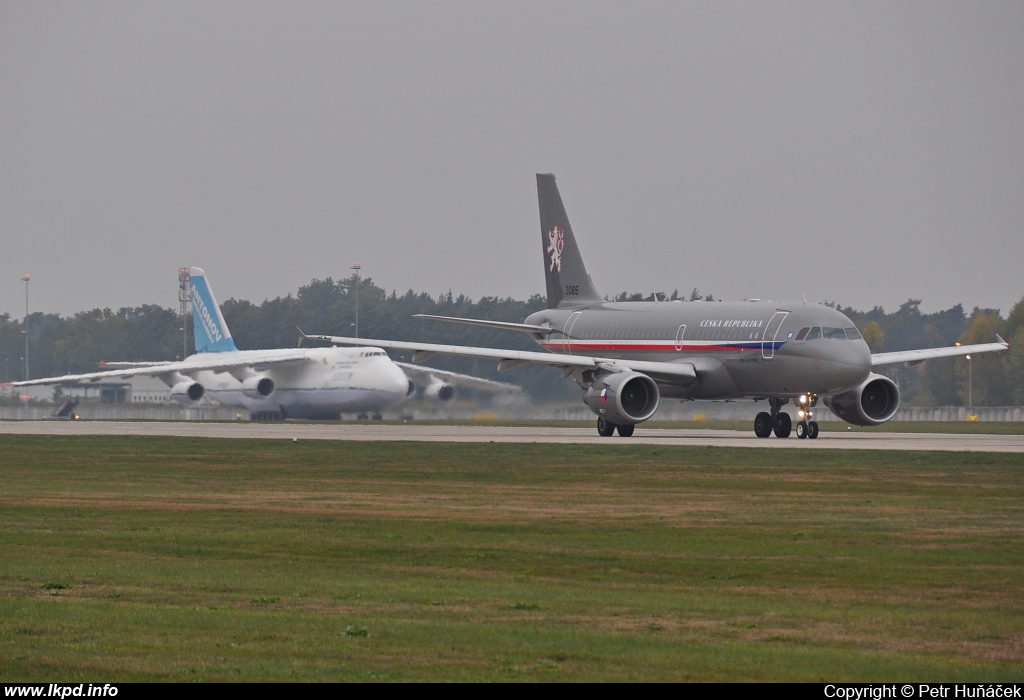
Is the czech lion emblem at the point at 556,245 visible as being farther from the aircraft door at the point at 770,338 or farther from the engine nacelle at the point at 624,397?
the aircraft door at the point at 770,338

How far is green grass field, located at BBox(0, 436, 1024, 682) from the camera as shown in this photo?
1000 cm

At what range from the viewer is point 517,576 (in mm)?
14375

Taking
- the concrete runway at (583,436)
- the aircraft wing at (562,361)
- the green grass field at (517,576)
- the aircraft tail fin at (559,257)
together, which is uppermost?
the aircraft tail fin at (559,257)

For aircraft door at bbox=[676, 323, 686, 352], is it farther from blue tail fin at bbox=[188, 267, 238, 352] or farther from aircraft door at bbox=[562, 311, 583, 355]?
blue tail fin at bbox=[188, 267, 238, 352]

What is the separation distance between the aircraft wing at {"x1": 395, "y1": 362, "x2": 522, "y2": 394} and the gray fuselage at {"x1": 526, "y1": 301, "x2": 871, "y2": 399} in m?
9.24

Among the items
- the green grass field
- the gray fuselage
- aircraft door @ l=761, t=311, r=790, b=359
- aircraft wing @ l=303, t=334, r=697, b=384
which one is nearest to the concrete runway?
the gray fuselage

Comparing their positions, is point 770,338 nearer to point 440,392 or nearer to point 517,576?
point 440,392

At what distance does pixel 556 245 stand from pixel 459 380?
1189 centimetres

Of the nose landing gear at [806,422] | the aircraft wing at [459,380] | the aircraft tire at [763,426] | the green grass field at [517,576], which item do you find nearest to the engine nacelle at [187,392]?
the aircraft wing at [459,380]

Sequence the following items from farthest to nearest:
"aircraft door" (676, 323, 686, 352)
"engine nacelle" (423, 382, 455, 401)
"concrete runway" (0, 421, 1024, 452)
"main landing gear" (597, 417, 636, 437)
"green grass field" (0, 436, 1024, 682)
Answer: "engine nacelle" (423, 382, 455, 401) < "aircraft door" (676, 323, 686, 352) < "main landing gear" (597, 417, 636, 437) < "concrete runway" (0, 421, 1024, 452) < "green grass field" (0, 436, 1024, 682)

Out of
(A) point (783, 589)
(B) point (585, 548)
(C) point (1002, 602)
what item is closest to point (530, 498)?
(B) point (585, 548)

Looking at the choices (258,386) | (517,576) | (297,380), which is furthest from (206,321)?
(517,576)

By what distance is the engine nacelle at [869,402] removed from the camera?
42406 mm

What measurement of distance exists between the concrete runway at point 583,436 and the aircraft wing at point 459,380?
3582mm
